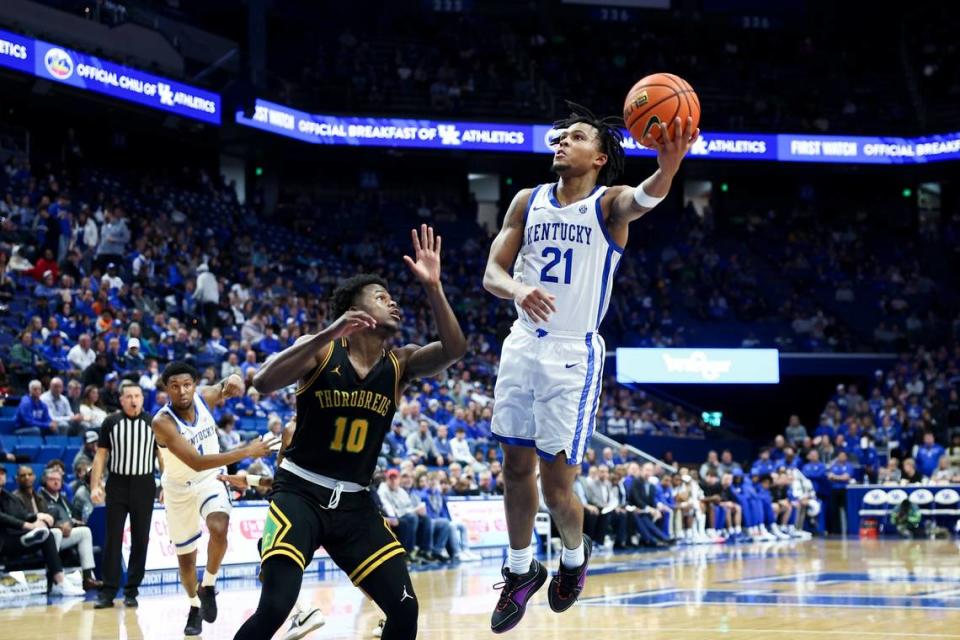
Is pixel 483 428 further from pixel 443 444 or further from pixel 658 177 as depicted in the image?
pixel 658 177

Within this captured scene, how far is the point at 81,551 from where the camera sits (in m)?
12.9

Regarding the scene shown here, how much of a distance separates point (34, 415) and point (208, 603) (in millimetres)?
6848

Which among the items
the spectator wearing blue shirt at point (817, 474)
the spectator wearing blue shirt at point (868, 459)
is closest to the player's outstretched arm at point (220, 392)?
the spectator wearing blue shirt at point (817, 474)

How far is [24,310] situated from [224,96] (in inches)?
409

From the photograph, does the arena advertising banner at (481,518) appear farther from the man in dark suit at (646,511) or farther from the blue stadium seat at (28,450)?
the blue stadium seat at (28,450)

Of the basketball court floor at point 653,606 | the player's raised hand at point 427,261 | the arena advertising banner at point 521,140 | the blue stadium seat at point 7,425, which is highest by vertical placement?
the arena advertising banner at point 521,140

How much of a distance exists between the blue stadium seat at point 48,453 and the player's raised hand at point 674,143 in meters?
11.0

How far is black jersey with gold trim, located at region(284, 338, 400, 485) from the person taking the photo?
5.73m

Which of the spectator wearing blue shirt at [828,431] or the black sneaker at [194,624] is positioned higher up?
the spectator wearing blue shirt at [828,431]

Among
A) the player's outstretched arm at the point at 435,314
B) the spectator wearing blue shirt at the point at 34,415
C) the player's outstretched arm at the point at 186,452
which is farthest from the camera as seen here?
the spectator wearing blue shirt at the point at 34,415

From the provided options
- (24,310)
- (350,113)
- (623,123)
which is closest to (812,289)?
(350,113)

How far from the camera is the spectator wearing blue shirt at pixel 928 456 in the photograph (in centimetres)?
2556

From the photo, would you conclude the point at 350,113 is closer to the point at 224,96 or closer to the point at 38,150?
the point at 224,96

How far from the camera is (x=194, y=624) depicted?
9.37 m
